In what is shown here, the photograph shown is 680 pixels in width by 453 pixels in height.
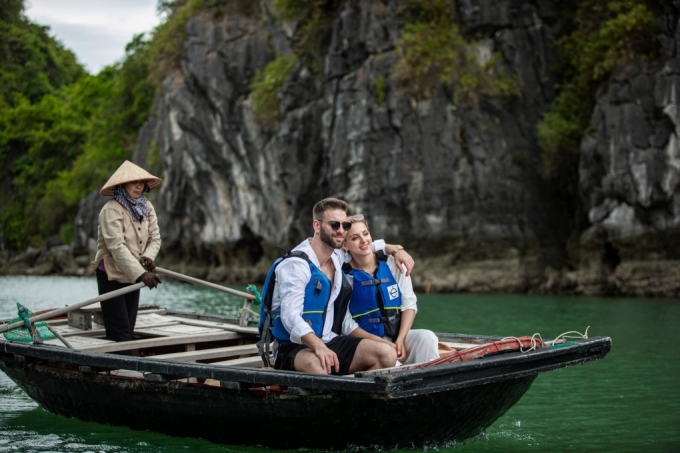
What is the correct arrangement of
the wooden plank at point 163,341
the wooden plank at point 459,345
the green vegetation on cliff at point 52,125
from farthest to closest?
the green vegetation on cliff at point 52,125, the wooden plank at point 163,341, the wooden plank at point 459,345

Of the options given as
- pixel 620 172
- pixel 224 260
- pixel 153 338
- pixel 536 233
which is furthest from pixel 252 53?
Answer: pixel 153 338

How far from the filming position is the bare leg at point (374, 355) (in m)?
5.92

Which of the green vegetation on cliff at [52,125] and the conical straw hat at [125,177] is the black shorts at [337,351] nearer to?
the conical straw hat at [125,177]

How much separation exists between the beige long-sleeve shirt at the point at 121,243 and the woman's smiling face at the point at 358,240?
2362 mm

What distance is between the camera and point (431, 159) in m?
28.3

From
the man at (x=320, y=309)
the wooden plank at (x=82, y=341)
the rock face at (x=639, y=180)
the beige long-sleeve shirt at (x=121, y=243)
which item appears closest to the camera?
the man at (x=320, y=309)

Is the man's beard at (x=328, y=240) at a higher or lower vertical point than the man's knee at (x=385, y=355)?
higher

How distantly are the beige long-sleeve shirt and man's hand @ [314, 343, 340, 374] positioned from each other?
2.52 m

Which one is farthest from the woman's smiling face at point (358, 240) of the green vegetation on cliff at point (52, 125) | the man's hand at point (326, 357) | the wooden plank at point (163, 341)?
the green vegetation on cliff at point (52, 125)

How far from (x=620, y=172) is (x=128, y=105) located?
1304 inches

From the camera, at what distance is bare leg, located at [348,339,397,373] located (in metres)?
5.92

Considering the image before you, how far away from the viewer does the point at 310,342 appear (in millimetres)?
5750

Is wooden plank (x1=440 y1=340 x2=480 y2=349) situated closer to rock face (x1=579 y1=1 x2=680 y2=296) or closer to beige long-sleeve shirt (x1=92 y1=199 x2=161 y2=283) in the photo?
beige long-sleeve shirt (x1=92 y1=199 x2=161 y2=283)

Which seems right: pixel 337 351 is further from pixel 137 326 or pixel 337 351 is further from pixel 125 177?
pixel 137 326
